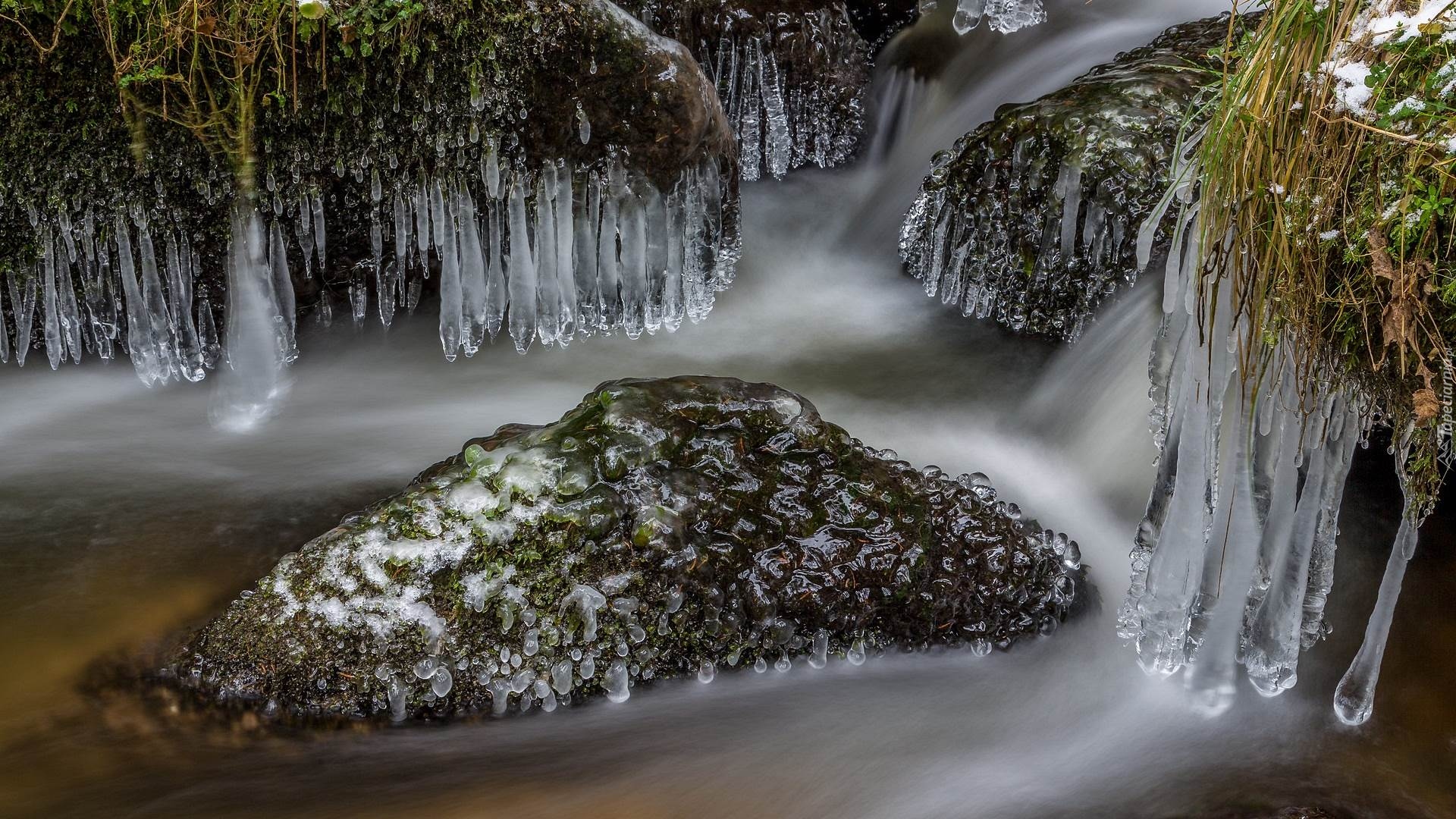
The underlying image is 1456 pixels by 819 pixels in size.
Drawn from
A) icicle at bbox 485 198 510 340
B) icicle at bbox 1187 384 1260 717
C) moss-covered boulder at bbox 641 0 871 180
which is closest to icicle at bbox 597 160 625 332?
icicle at bbox 485 198 510 340

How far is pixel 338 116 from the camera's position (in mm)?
4746

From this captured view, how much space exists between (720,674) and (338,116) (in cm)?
300

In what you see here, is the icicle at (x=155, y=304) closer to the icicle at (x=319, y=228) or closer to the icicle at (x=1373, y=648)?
the icicle at (x=319, y=228)

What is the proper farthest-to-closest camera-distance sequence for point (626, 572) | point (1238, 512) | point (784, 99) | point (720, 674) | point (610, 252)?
point (784, 99) → point (610, 252) → point (720, 674) → point (626, 572) → point (1238, 512)

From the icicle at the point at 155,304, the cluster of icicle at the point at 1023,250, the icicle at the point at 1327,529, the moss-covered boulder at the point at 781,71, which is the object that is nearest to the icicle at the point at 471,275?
→ the icicle at the point at 155,304

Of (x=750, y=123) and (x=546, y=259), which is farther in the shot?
(x=750, y=123)

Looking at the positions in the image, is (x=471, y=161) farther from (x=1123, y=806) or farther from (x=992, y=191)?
(x=1123, y=806)

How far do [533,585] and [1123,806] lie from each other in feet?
6.12

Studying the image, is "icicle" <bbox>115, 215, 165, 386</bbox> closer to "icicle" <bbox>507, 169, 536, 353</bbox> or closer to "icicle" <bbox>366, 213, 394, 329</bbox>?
"icicle" <bbox>366, 213, 394, 329</bbox>

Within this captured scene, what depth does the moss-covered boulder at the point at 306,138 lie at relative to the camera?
14.7ft

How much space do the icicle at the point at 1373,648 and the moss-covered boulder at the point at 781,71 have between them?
4474 mm

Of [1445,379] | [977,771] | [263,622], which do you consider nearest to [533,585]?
[263,622]

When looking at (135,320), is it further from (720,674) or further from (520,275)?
(720,674)

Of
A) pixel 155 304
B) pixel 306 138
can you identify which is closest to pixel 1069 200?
pixel 306 138
